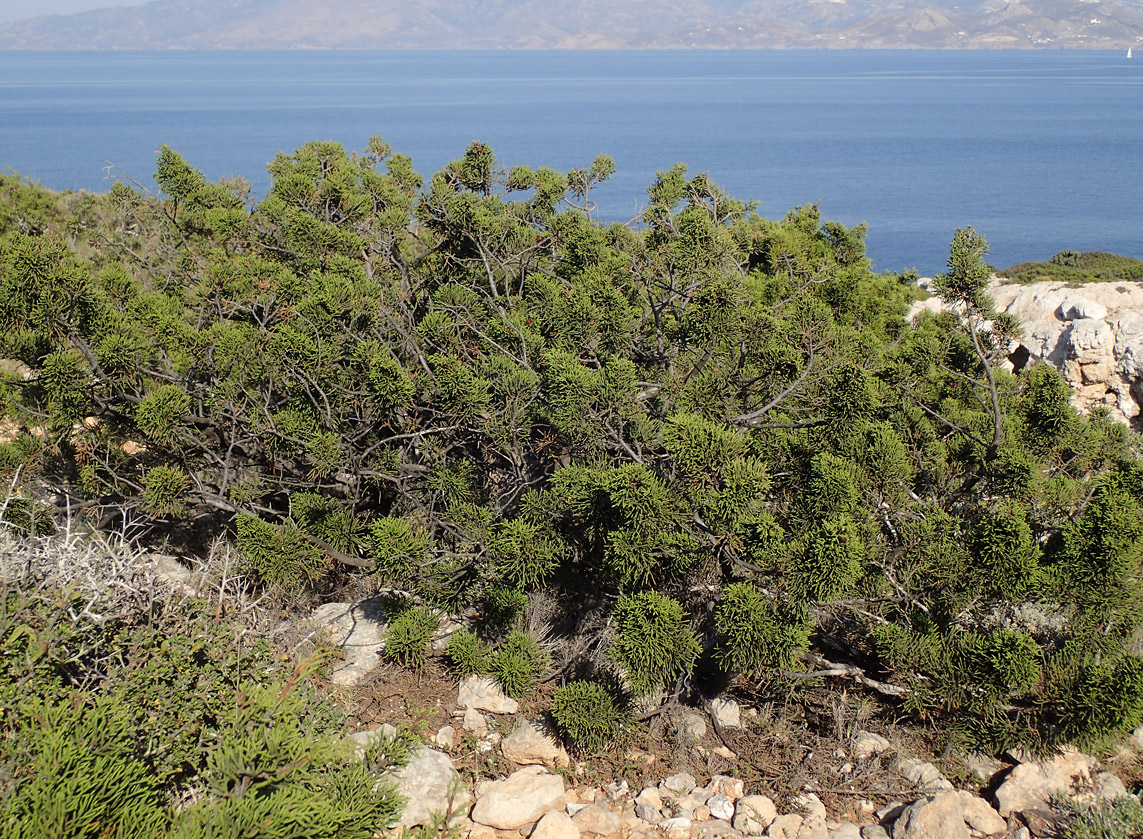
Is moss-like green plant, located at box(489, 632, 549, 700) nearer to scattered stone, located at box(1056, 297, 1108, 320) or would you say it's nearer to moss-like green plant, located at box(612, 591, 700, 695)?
moss-like green plant, located at box(612, 591, 700, 695)

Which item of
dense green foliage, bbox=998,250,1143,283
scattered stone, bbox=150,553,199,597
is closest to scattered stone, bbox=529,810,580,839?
scattered stone, bbox=150,553,199,597

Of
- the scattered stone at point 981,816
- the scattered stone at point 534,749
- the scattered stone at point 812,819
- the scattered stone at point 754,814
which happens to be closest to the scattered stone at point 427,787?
the scattered stone at point 534,749

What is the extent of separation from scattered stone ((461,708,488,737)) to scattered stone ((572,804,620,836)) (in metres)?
0.97

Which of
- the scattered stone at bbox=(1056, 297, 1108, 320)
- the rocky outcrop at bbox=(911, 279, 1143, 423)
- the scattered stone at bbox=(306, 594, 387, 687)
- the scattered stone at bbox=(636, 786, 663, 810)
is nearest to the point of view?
the scattered stone at bbox=(636, 786, 663, 810)

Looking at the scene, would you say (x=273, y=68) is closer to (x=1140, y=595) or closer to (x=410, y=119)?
(x=410, y=119)

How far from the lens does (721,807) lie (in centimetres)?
465

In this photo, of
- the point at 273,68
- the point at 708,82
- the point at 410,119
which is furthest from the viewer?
the point at 273,68

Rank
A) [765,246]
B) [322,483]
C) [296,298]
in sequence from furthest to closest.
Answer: [765,246] → [296,298] → [322,483]

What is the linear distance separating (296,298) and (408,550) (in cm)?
252

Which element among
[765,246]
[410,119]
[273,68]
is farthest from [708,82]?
[765,246]

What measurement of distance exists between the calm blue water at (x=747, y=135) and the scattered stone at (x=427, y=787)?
254 inches

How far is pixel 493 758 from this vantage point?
514 centimetres

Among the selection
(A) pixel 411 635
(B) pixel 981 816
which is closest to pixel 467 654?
(A) pixel 411 635

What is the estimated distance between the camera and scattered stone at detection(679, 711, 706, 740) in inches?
206
